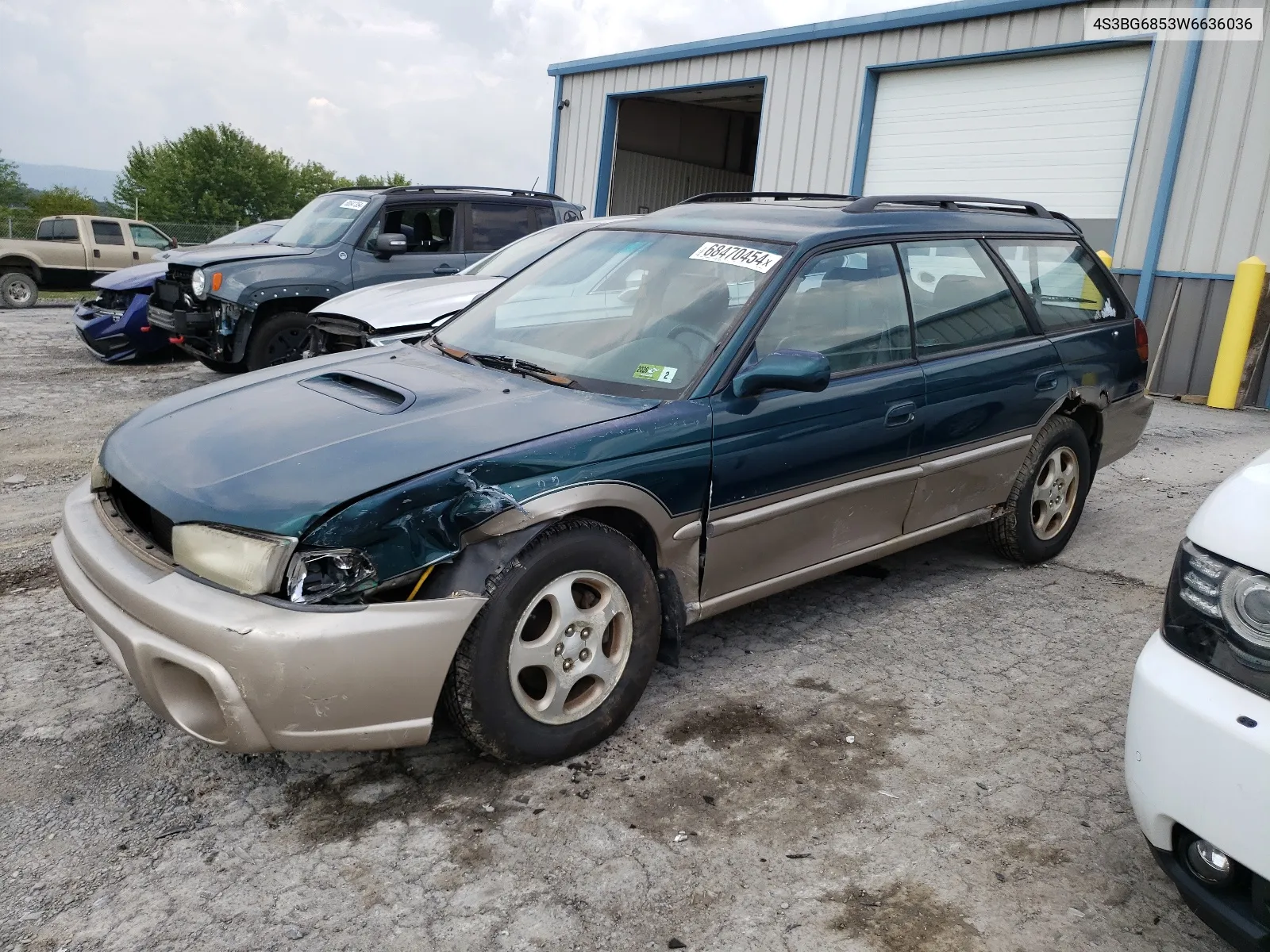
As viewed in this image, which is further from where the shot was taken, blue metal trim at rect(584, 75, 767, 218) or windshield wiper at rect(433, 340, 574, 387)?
blue metal trim at rect(584, 75, 767, 218)

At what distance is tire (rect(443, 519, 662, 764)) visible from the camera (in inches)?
104

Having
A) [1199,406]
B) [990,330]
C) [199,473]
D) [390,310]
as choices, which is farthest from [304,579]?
[1199,406]

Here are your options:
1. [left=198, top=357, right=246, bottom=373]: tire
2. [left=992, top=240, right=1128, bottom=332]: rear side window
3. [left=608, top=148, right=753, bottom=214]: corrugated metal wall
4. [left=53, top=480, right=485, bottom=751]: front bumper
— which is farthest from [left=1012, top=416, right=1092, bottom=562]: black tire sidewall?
[left=608, top=148, right=753, bottom=214]: corrugated metal wall

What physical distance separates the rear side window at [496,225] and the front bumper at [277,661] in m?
7.23

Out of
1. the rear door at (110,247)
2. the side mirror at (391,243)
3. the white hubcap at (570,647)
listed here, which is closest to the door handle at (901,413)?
the white hubcap at (570,647)

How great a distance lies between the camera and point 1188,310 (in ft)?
35.8

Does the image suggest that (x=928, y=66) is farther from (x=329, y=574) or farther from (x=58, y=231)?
(x=58, y=231)

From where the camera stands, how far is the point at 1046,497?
474cm

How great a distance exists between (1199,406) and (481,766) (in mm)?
10228

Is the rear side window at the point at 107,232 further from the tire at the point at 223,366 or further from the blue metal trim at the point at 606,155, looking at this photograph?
the tire at the point at 223,366

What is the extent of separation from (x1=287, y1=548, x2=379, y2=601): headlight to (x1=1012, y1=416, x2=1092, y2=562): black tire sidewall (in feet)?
10.5

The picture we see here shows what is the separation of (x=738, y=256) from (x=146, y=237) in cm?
1649

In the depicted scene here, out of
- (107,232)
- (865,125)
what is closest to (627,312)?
(865,125)

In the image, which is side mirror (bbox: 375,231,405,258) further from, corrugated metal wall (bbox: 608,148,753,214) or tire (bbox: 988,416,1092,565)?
corrugated metal wall (bbox: 608,148,753,214)
